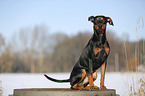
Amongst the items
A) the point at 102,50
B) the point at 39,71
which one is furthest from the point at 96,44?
the point at 39,71

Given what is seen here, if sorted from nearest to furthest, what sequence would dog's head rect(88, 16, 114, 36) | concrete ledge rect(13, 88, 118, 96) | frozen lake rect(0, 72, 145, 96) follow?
1. dog's head rect(88, 16, 114, 36)
2. concrete ledge rect(13, 88, 118, 96)
3. frozen lake rect(0, 72, 145, 96)

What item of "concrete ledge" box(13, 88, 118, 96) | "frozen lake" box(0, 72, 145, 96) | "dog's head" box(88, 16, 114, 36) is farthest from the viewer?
"frozen lake" box(0, 72, 145, 96)

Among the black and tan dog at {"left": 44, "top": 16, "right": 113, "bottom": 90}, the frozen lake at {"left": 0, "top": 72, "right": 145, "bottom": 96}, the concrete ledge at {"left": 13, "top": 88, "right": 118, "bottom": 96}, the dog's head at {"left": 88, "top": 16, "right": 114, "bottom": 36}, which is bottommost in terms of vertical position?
the frozen lake at {"left": 0, "top": 72, "right": 145, "bottom": 96}

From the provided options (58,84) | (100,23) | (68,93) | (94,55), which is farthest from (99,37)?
(58,84)

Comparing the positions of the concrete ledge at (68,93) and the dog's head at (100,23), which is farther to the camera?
the concrete ledge at (68,93)

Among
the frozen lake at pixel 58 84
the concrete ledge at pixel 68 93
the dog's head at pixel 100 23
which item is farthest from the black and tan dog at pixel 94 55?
the frozen lake at pixel 58 84

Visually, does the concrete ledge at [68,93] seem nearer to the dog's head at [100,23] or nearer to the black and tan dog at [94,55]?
the black and tan dog at [94,55]

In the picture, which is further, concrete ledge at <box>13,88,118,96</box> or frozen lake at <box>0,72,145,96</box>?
frozen lake at <box>0,72,145,96</box>

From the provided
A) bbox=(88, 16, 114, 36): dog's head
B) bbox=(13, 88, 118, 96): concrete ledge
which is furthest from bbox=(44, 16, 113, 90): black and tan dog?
bbox=(13, 88, 118, 96): concrete ledge

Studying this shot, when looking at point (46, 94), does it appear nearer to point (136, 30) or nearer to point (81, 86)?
point (81, 86)

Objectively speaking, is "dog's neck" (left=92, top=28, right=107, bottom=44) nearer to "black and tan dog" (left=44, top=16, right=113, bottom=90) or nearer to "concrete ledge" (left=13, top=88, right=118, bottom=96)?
"black and tan dog" (left=44, top=16, right=113, bottom=90)

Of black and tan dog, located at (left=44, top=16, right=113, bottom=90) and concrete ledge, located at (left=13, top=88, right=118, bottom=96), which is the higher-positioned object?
black and tan dog, located at (left=44, top=16, right=113, bottom=90)

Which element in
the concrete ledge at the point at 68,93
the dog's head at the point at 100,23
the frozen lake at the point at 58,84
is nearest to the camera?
the dog's head at the point at 100,23

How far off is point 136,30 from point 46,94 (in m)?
2.54
